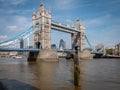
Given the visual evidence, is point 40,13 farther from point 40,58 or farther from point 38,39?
point 40,58

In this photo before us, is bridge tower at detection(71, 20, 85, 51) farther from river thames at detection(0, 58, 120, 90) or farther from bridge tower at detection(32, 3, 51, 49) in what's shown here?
river thames at detection(0, 58, 120, 90)

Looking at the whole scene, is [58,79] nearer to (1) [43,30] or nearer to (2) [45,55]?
(2) [45,55]

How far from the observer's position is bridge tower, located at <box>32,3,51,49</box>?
55.7 metres

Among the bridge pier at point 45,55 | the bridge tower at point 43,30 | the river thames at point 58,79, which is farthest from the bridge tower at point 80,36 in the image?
the river thames at point 58,79

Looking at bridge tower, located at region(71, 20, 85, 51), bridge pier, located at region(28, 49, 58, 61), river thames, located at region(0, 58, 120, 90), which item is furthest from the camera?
bridge tower, located at region(71, 20, 85, 51)

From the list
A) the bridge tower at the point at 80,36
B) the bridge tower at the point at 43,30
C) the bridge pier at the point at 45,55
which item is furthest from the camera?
the bridge tower at the point at 80,36

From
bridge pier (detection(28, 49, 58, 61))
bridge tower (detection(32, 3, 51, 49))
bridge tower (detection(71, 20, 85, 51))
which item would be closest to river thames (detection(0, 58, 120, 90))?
bridge pier (detection(28, 49, 58, 61))

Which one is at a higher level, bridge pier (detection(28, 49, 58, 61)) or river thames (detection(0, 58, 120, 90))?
bridge pier (detection(28, 49, 58, 61))

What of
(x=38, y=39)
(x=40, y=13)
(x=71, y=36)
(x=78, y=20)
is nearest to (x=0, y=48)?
(x=38, y=39)

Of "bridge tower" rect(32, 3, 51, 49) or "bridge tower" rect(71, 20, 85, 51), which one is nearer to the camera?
"bridge tower" rect(32, 3, 51, 49)

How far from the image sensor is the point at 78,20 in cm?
9019

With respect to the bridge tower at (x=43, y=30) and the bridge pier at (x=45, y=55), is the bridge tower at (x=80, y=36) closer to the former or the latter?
the bridge tower at (x=43, y=30)

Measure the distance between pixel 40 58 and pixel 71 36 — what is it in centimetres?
4087

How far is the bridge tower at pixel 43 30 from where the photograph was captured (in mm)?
55675
